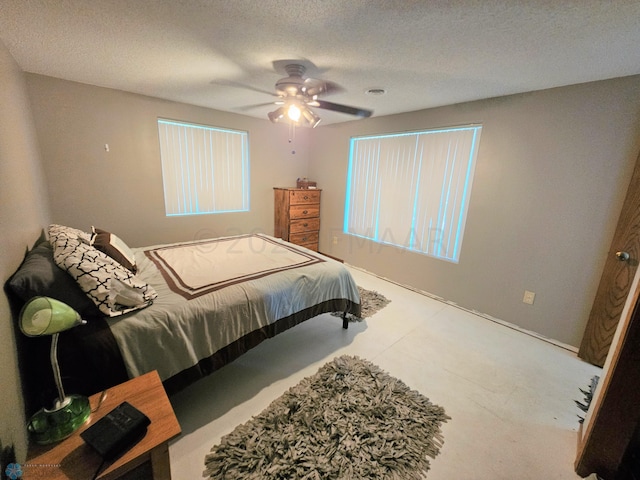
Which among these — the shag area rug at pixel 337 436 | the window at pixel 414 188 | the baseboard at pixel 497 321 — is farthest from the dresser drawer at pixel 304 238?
the shag area rug at pixel 337 436

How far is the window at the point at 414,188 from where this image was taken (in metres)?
2.93

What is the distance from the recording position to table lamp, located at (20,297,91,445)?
840mm

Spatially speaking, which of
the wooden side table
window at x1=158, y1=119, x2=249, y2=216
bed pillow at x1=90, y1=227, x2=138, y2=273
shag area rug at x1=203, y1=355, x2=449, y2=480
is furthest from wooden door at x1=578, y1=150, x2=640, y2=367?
window at x1=158, y1=119, x2=249, y2=216

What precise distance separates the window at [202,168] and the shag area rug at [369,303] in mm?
2249

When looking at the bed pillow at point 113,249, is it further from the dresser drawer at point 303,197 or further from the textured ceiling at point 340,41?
the dresser drawer at point 303,197

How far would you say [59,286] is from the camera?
1.27 m

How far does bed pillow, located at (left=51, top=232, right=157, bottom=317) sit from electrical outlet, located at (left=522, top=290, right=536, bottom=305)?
3.17m

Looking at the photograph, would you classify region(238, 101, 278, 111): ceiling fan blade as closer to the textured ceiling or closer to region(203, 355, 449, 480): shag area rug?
the textured ceiling

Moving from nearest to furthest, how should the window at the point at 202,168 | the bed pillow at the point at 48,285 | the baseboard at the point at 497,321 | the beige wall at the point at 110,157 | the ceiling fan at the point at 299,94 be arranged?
the bed pillow at the point at 48,285 < the ceiling fan at the point at 299,94 < the baseboard at the point at 497,321 < the beige wall at the point at 110,157 < the window at the point at 202,168

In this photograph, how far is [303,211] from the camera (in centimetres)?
425

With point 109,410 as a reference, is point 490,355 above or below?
below

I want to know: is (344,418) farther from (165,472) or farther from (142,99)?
(142,99)

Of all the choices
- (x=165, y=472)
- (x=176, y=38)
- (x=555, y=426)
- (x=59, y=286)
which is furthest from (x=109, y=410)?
(x=555, y=426)

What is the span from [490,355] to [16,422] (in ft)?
9.41
